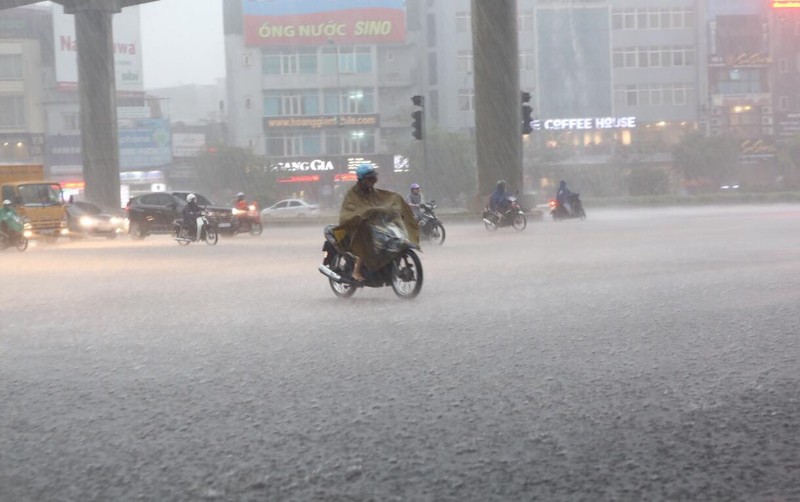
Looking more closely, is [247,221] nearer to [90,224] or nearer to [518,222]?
[90,224]

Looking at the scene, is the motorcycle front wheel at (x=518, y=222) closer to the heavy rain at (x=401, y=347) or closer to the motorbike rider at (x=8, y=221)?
the heavy rain at (x=401, y=347)

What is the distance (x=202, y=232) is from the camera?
97.2ft

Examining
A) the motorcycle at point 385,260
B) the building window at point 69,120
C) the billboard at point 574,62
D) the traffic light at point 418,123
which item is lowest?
the motorcycle at point 385,260

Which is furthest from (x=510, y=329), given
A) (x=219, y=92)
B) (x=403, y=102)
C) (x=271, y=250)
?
(x=219, y=92)

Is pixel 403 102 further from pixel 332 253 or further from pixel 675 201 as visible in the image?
pixel 332 253

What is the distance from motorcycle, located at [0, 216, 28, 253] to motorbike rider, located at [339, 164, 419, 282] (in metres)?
18.4

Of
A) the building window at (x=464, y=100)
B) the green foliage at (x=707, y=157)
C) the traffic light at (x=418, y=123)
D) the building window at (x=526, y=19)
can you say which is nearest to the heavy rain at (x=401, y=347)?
the traffic light at (x=418, y=123)

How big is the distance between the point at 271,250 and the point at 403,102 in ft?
195

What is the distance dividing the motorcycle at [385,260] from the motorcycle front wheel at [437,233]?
12.2 m

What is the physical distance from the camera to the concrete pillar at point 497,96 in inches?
1513

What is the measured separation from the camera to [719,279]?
14359mm

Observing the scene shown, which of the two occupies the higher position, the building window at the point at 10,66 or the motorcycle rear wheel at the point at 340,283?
the building window at the point at 10,66

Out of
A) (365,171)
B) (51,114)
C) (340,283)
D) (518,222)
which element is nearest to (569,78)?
(51,114)

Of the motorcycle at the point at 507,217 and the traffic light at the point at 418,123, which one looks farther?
the traffic light at the point at 418,123
